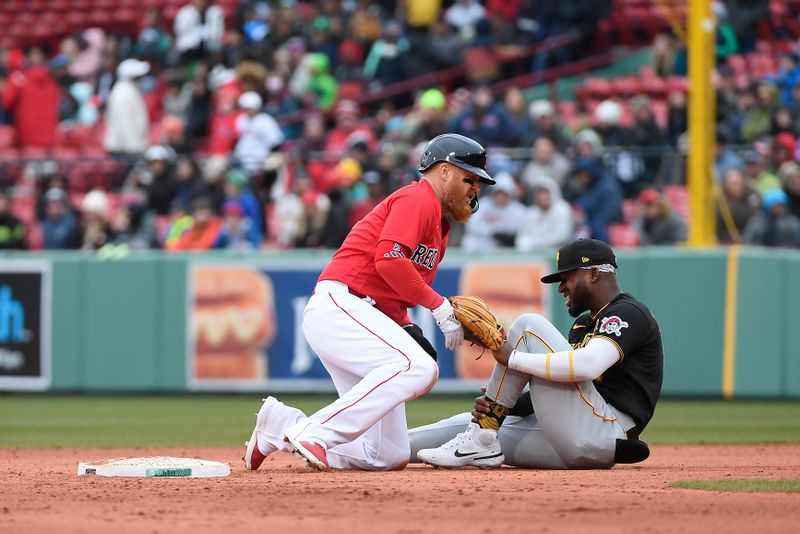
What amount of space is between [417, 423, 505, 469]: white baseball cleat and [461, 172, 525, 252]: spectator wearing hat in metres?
7.88

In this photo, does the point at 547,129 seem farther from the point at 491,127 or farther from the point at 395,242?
the point at 395,242

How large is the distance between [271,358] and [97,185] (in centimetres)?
439

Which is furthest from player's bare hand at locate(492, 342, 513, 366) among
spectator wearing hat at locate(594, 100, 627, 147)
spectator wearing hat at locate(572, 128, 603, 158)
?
spectator wearing hat at locate(594, 100, 627, 147)

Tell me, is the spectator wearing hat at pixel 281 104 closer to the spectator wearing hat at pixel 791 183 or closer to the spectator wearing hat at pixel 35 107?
the spectator wearing hat at pixel 35 107

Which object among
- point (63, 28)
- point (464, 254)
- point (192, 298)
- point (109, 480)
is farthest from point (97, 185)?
point (109, 480)

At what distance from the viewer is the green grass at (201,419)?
10805 millimetres

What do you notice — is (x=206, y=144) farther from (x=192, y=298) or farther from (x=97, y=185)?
(x=192, y=298)

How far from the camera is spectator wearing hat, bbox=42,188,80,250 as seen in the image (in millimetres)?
17125

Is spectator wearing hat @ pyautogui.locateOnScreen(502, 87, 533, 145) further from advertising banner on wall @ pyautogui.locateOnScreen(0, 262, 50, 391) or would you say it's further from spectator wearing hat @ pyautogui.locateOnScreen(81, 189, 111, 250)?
advertising banner on wall @ pyautogui.locateOnScreen(0, 262, 50, 391)

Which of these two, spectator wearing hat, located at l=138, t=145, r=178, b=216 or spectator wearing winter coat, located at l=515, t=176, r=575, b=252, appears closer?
spectator wearing winter coat, located at l=515, t=176, r=575, b=252

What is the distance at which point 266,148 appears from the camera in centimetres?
1784

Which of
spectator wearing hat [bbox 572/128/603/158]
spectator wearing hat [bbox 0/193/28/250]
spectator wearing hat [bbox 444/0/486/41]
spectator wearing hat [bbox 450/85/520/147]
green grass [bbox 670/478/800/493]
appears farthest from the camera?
spectator wearing hat [bbox 444/0/486/41]

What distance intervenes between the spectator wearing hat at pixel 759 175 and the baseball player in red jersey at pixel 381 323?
8.55 meters

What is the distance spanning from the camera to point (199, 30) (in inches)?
882
